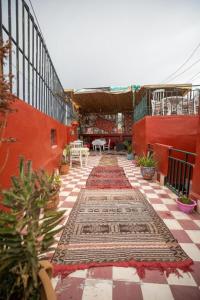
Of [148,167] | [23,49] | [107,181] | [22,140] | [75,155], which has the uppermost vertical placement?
[23,49]

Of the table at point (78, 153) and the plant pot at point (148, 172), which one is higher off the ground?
the table at point (78, 153)

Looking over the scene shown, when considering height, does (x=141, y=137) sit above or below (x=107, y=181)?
above

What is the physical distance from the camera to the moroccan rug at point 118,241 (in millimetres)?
1769

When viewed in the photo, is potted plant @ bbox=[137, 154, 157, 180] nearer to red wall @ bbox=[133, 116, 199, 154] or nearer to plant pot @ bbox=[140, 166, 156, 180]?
plant pot @ bbox=[140, 166, 156, 180]

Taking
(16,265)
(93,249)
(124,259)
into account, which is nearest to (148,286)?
(124,259)

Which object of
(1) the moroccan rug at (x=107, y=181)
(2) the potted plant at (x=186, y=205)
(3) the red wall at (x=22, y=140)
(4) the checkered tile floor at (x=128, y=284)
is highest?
→ (3) the red wall at (x=22, y=140)

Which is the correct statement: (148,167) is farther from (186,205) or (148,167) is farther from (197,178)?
(186,205)

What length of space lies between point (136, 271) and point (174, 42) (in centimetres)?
962

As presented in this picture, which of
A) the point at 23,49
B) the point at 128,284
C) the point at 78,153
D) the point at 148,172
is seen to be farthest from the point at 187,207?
the point at 78,153

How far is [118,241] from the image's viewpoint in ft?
7.07

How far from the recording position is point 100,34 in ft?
21.8

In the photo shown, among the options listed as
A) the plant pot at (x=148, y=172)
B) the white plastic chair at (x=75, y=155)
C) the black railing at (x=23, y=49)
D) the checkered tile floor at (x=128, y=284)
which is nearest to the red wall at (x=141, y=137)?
the plant pot at (x=148, y=172)

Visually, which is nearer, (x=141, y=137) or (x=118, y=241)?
(x=118, y=241)

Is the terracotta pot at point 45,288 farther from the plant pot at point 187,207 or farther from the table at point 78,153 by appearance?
the table at point 78,153
